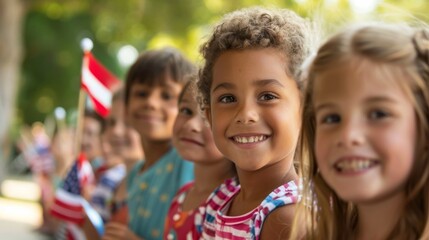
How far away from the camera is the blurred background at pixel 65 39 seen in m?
9.24

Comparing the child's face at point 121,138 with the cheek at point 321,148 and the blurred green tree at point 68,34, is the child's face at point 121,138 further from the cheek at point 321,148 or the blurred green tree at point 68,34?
the cheek at point 321,148

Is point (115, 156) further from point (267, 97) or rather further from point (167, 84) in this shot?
point (267, 97)

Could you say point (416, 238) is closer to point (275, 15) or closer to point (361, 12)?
point (361, 12)

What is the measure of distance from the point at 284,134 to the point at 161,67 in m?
1.71

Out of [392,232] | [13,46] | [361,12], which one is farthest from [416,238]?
[13,46]

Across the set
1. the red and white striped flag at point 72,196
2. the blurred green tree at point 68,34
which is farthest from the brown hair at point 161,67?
the blurred green tree at point 68,34

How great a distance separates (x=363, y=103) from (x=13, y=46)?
14904mm

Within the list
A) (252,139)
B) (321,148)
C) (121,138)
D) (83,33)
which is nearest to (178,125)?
(252,139)

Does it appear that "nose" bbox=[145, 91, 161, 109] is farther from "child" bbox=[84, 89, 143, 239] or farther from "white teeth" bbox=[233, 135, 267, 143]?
"white teeth" bbox=[233, 135, 267, 143]

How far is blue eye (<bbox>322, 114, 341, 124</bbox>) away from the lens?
194cm

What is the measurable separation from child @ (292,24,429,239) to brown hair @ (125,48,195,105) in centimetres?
227

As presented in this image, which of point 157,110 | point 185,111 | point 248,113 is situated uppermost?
point 157,110

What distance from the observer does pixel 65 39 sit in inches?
907

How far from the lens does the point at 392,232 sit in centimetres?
199
